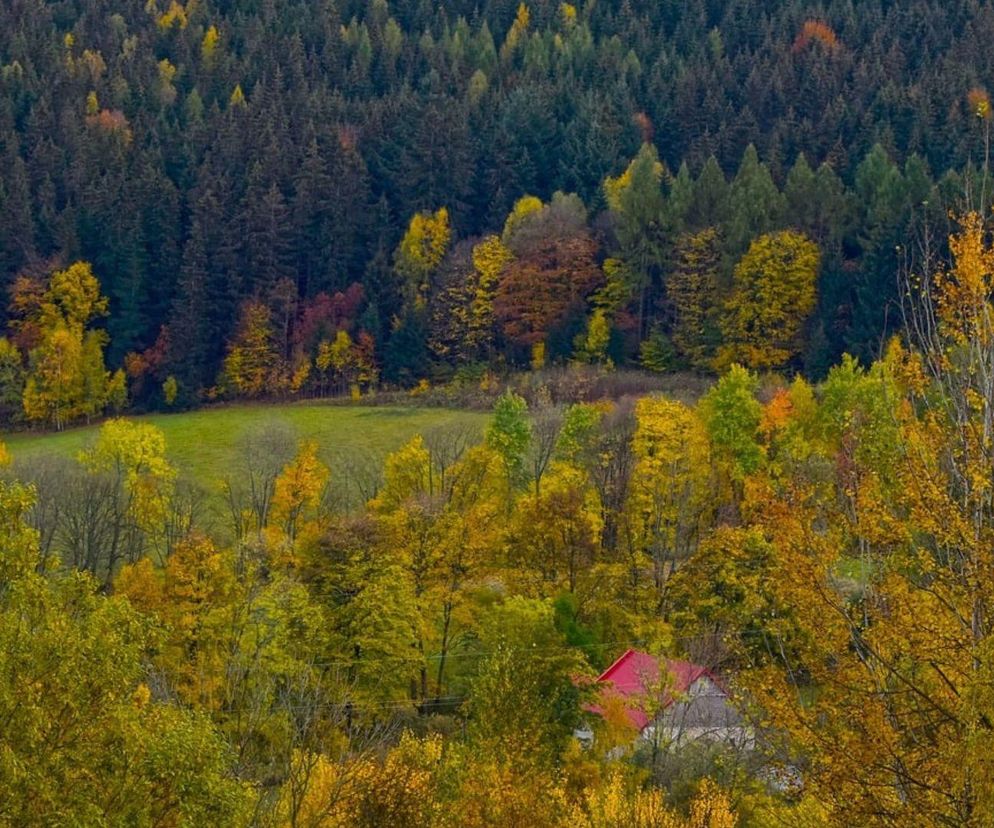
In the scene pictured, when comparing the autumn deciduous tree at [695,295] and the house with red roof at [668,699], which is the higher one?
the house with red roof at [668,699]

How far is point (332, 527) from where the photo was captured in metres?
42.8

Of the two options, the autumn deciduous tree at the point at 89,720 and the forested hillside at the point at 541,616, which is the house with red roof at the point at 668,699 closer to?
the forested hillside at the point at 541,616

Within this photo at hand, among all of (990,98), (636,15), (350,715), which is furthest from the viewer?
(636,15)

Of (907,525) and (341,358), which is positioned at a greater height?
(907,525)

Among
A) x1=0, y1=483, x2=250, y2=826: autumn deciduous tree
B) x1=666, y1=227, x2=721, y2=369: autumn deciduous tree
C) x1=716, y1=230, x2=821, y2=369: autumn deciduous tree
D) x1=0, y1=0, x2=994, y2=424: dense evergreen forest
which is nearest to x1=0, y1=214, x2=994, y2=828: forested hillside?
x1=0, y1=483, x2=250, y2=826: autumn deciduous tree

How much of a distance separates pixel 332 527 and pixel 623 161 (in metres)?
66.5

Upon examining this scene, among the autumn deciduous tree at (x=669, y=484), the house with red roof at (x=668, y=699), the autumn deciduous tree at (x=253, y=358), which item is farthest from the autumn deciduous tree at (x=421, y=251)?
the house with red roof at (x=668, y=699)

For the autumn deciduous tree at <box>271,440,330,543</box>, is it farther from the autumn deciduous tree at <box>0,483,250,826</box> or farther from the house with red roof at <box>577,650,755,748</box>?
the autumn deciduous tree at <box>0,483,250,826</box>

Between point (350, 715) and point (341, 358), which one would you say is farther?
point (341, 358)

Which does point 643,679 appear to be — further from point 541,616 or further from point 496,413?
point 496,413

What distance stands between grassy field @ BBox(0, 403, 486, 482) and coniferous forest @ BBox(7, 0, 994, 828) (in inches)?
22.9

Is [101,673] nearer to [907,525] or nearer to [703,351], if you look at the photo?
[907,525]

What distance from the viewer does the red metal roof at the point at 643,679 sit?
1252 inches

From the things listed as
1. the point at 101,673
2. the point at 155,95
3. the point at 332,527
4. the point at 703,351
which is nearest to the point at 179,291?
the point at 155,95
